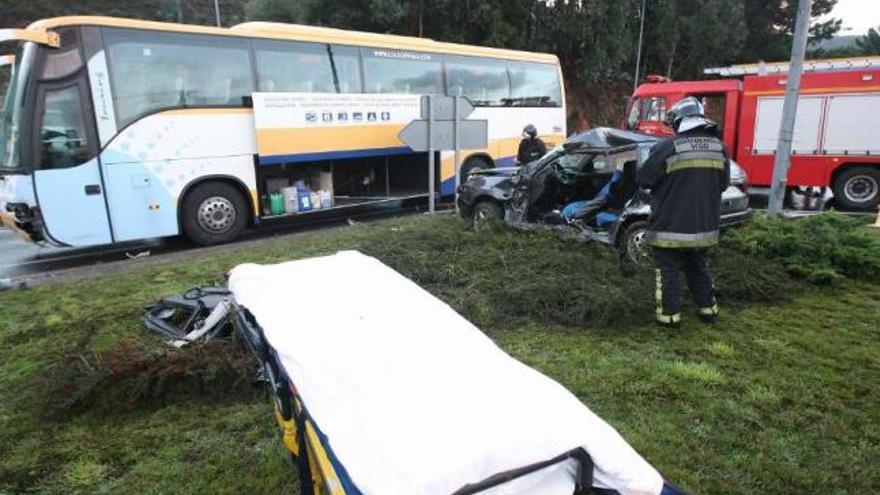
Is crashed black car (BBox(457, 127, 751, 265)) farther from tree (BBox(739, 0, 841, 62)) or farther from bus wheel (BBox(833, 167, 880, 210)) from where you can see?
tree (BBox(739, 0, 841, 62))

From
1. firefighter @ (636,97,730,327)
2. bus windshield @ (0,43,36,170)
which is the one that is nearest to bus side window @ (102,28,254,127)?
bus windshield @ (0,43,36,170)

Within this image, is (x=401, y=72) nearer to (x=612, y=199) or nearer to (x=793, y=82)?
(x=612, y=199)

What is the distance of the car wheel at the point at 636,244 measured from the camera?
6.34m

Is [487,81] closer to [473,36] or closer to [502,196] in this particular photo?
[502,196]

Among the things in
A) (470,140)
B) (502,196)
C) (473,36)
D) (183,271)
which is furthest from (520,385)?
(473,36)

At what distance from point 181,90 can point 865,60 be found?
13.4 metres

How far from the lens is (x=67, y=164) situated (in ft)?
25.1

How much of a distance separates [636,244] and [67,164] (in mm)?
7312

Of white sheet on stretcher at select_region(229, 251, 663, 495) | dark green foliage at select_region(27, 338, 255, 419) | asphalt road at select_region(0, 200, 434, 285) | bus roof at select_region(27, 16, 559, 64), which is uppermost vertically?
bus roof at select_region(27, 16, 559, 64)

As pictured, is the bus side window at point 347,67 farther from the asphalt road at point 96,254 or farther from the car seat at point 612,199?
the car seat at point 612,199

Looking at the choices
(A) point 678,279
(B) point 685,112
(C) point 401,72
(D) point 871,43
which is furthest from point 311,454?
(D) point 871,43

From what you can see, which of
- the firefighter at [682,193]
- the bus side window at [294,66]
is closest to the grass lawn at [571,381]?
the firefighter at [682,193]

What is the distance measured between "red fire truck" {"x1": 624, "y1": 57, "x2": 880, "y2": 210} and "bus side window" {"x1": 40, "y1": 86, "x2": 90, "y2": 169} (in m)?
13.3

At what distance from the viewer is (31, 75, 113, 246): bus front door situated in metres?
7.49
